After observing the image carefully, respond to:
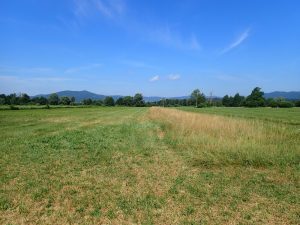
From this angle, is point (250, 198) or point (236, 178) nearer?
point (250, 198)

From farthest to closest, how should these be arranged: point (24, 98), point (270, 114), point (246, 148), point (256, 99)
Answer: point (256, 99) < point (24, 98) < point (270, 114) < point (246, 148)

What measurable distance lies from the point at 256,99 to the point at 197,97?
32802 mm

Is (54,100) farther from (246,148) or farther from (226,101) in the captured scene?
(246,148)

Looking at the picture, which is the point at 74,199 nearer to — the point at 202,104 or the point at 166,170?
the point at 166,170

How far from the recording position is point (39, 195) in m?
5.88

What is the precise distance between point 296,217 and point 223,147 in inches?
213

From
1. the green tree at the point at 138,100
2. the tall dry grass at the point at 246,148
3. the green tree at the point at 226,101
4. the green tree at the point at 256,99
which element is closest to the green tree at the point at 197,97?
the green tree at the point at 226,101

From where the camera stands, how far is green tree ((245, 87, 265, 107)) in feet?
394

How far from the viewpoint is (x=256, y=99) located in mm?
125312

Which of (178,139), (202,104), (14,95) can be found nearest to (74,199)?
(178,139)

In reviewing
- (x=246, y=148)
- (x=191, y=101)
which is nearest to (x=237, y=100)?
(x=191, y=101)

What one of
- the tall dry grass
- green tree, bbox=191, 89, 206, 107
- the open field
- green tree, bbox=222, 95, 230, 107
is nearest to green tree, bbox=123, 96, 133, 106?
green tree, bbox=191, 89, 206, 107

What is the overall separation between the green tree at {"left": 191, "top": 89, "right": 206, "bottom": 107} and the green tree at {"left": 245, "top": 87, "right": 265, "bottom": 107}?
25719 mm

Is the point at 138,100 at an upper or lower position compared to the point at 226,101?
upper
